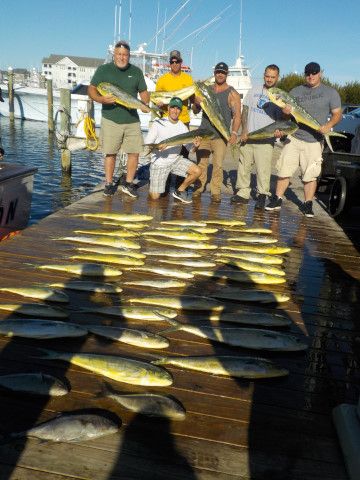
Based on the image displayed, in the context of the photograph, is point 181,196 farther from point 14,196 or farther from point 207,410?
point 207,410

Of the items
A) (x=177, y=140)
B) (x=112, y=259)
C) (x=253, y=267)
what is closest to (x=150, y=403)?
(x=112, y=259)

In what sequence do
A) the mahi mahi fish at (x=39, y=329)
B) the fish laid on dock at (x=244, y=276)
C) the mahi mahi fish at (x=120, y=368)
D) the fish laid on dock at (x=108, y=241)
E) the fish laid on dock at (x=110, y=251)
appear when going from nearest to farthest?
the mahi mahi fish at (x=120, y=368) → the mahi mahi fish at (x=39, y=329) → the fish laid on dock at (x=244, y=276) → the fish laid on dock at (x=110, y=251) → the fish laid on dock at (x=108, y=241)

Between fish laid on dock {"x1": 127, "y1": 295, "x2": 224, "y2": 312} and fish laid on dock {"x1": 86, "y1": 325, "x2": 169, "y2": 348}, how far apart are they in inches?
22.9

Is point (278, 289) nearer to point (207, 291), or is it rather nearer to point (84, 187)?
point (207, 291)

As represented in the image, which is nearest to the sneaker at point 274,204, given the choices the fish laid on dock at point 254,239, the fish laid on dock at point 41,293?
the fish laid on dock at point 254,239

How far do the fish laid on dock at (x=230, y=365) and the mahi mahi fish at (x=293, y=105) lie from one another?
4.56 m

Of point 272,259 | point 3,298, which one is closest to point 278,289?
point 272,259

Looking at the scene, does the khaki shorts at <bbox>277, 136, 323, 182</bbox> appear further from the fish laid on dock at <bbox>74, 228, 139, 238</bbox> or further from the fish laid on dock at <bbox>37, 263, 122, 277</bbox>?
the fish laid on dock at <bbox>37, 263, 122, 277</bbox>

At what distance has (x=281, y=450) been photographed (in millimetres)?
2164

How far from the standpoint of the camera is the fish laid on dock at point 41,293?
355cm

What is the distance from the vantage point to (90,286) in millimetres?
3844

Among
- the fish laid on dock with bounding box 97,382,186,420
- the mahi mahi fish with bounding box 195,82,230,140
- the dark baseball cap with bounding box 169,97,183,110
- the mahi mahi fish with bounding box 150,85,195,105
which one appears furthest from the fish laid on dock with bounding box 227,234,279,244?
the fish laid on dock with bounding box 97,382,186,420

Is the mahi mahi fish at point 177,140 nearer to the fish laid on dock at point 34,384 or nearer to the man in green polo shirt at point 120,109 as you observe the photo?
the man in green polo shirt at point 120,109

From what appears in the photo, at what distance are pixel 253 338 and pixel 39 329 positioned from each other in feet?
4.94
